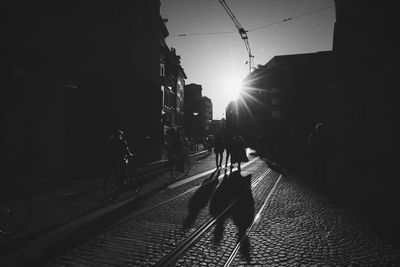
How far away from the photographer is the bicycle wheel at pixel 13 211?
5.01 m

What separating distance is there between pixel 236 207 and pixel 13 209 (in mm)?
4236

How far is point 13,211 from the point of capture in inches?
204

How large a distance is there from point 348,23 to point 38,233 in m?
24.4

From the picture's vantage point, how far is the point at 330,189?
8.98 meters

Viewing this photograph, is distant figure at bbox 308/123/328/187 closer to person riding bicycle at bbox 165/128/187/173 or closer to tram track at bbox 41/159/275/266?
tram track at bbox 41/159/275/266

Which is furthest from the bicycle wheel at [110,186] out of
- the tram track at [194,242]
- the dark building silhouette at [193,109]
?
the dark building silhouette at [193,109]

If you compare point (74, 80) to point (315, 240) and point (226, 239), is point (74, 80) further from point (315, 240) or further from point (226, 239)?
point (315, 240)

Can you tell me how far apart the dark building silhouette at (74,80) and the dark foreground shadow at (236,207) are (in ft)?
27.9

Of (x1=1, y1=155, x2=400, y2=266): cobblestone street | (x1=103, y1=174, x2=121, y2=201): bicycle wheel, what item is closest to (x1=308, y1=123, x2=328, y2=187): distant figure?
(x1=1, y1=155, x2=400, y2=266): cobblestone street

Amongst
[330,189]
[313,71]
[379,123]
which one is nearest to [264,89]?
[313,71]

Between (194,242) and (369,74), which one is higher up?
(369,74)

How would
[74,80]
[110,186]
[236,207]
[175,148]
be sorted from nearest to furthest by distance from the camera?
[236,207] → [110,186] → [175,148] → [74,80]

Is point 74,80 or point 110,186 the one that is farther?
point 74,80

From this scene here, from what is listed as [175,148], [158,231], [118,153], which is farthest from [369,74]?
[158,231]
